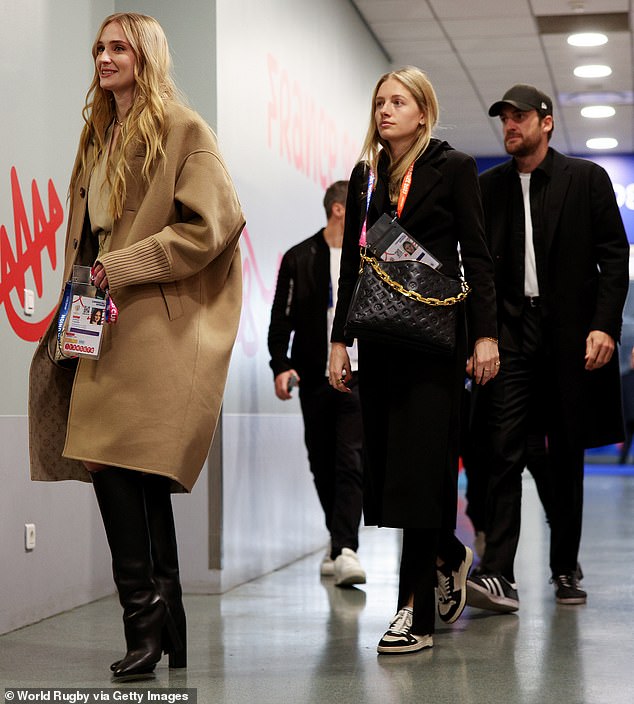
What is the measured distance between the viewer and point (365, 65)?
8.48 m

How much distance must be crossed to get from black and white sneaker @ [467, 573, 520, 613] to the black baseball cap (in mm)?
1612

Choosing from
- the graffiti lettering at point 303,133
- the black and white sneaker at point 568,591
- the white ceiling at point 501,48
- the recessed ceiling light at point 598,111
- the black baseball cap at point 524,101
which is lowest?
the black and white sneaker at point 568,591

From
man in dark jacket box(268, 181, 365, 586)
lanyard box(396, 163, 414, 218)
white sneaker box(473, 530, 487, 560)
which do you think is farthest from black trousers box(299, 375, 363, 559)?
lanyard box(396, 163, 414, 218)

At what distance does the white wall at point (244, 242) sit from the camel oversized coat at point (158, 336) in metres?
0.91

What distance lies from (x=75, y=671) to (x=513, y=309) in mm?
1962

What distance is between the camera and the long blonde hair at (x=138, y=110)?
9.84 ft

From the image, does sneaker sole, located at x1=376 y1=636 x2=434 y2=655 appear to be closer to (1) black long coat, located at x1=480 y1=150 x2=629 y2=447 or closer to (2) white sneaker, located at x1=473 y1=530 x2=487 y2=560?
(1) black long coat, located at x1=480 y1=150 x2=629 y2=447

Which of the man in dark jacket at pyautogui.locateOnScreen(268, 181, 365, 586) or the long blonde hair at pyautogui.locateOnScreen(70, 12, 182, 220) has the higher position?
the long blonde hair at pyautogui.locateOnScreen(70, 12, 182, 220)

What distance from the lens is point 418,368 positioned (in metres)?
3.41

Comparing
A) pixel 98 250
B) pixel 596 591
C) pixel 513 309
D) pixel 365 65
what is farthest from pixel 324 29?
pixel 98 250

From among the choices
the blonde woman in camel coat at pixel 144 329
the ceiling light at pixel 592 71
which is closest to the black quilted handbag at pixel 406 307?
the blonde woman in camel coat at pixel 144 329

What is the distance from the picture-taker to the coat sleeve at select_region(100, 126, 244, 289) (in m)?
2.89

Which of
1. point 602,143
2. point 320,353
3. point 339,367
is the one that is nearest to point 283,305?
point 320,353

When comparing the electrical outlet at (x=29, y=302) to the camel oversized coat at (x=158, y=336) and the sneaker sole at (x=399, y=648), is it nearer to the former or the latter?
the camel oversized coat at (x=158, y=336)
